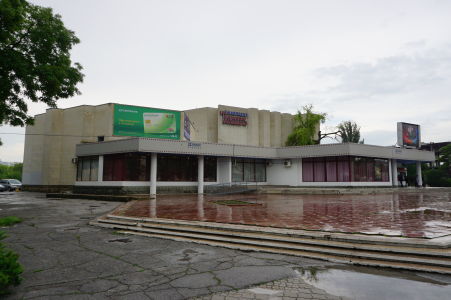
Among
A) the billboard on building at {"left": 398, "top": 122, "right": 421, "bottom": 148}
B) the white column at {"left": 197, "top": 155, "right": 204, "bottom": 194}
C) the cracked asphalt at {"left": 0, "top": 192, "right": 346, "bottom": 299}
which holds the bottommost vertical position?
the cracked asphalt at {"left": 0, "top": 192, "right": 346, "bottom": 299}

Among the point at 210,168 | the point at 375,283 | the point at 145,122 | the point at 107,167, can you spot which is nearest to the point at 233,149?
the point at 210,168

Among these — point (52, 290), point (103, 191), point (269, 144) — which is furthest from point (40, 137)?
point (52, 290)

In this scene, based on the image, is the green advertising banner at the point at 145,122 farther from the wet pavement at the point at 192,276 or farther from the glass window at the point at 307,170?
the wet pavement at the point at 192,276

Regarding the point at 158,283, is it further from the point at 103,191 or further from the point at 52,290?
the point at 103,191

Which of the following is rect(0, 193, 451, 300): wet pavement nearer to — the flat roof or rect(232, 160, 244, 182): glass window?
the flat roof

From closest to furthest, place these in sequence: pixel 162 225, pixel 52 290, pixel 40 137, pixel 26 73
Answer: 1. pixel 52 290
2. pixel 162 225
3. pixel 26 73
4. pixel 40 137

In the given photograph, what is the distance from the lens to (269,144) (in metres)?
40.4

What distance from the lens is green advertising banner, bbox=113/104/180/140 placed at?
31.3 metres

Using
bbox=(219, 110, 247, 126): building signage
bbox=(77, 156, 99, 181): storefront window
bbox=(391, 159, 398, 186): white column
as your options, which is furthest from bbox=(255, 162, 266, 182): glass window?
bbox=(77, 156, 99, 181): storefront window

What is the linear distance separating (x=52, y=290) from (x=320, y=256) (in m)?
5.12

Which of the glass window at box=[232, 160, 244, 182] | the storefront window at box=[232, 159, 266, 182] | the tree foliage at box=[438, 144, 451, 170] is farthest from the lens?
the tree foliage at box=[438, 144, 451, 170]

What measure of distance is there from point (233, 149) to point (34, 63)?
18.0 m

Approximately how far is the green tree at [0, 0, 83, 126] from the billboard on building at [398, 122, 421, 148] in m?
34.1

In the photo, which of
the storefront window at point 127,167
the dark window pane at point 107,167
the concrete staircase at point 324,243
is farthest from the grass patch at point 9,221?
the dark window pane at point 107,167
